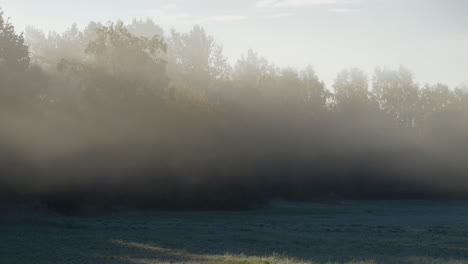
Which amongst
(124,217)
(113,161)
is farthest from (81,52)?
(124,217)

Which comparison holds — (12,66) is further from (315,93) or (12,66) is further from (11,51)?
(315,93)

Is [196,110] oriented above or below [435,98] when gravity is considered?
below

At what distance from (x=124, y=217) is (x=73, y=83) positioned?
20.6 metres

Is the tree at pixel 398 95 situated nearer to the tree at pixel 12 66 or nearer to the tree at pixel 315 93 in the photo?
the tree at pixel 315 93

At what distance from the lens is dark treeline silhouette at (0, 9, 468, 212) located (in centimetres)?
6259

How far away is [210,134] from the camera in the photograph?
7938 cm

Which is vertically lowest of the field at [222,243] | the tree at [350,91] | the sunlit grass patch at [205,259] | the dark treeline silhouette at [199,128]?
the sunlit grass patch at [205,259]

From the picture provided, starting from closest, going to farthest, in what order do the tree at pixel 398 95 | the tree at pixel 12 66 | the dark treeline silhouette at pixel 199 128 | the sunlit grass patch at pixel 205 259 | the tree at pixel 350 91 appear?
1. the sunlit grass patch at pixel 205 259
2. the tree at pixel 12 66
3. the dark treeline silhouette at pixel 199 128
4. the tree at pixel 350 91
5. the tree at pixel 398 95

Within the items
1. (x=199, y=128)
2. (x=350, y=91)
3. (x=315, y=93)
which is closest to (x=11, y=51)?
(x=199, y=128)

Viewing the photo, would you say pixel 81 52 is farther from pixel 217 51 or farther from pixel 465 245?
pixel 465 245

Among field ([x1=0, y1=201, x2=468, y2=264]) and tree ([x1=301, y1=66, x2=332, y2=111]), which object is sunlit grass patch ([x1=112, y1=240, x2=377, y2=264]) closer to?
field ([x1=0, y1=201, x2=468, y2=264])

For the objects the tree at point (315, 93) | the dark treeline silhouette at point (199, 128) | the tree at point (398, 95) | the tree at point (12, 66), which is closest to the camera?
the tree at point (12, 66)

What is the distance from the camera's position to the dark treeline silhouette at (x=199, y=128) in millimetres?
62594

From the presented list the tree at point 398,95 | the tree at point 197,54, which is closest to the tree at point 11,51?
the tree at point 197,54
